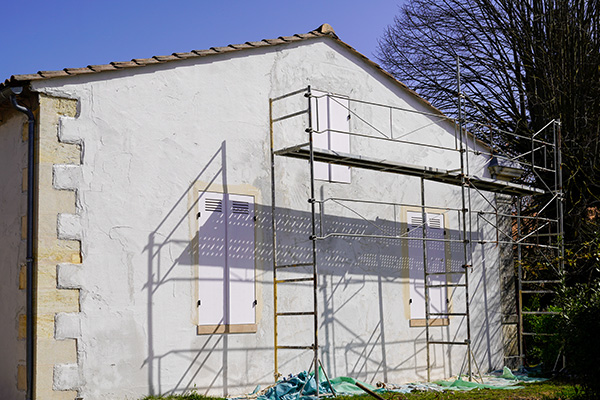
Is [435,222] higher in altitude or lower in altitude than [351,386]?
higher

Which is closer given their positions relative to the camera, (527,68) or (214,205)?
(214,205)

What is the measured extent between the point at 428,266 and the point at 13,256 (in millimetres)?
7269

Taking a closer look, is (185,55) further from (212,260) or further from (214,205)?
(212,260)

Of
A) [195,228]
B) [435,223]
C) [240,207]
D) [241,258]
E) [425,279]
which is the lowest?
[425,279]

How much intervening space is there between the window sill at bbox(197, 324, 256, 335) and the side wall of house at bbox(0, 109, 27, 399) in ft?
7.55

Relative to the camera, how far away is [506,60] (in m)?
19.3

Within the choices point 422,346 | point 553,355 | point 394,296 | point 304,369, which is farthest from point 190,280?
point 553,355

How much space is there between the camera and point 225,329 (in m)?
9.89

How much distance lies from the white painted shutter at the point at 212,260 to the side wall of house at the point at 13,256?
2.30 metres

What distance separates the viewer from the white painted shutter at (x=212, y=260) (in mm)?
9742

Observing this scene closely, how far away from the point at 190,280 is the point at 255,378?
5.79 ft

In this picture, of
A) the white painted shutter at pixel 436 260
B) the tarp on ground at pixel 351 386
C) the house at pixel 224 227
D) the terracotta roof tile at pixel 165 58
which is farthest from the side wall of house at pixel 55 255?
the white painted shutter at pixel 436 260

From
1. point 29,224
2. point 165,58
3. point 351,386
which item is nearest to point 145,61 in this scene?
point 165,58

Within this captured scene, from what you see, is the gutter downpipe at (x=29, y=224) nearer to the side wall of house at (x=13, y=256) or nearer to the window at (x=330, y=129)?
the side wall of house at (x=13, y=256)
